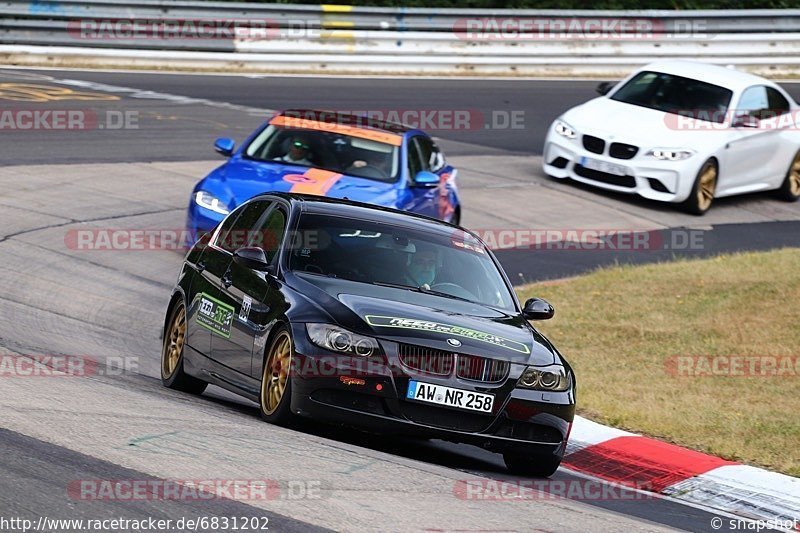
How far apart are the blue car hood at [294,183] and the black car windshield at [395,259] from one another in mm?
4755

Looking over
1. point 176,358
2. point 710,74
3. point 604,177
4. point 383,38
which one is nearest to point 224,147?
point 176,358

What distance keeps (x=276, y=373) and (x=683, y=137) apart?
13.1m

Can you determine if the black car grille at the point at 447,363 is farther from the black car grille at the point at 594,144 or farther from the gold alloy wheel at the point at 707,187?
the gold alloy wheel at the point at 707,187

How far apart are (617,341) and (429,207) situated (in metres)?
3.37

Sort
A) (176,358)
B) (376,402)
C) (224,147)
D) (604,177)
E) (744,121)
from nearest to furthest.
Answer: (376,402), (176,358), (224,147), (604,177), (744,121)

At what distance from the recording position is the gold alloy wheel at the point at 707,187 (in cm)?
2050

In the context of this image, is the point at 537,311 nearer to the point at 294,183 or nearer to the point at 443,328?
the point at 443,328

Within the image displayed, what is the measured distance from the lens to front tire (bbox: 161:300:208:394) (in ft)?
31.9

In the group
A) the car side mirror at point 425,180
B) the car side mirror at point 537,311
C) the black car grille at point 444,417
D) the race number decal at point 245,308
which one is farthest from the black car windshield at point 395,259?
the car side mirror at point 425,180

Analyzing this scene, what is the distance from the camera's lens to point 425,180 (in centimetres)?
1503

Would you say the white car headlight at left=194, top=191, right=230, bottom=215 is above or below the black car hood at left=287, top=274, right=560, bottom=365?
below

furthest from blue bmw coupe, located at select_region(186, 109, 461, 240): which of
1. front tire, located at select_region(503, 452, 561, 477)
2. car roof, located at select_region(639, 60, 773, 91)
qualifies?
car roof, located at select_region(639, 60, 773, 91)

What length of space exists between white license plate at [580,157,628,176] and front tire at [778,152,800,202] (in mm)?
3514

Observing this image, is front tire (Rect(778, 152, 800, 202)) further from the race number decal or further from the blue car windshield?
the race number decal
